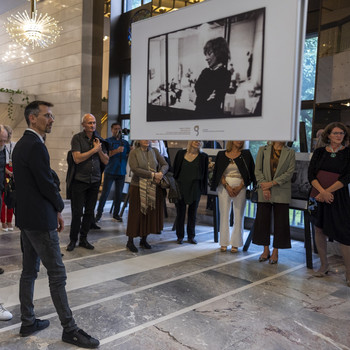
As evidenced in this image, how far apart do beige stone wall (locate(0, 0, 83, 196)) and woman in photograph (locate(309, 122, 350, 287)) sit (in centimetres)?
647

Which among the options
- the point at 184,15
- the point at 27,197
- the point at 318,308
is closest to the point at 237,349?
the point at 318,308

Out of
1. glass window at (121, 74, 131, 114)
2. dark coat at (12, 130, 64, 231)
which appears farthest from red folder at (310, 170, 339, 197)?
glass window at (121, 74, 131, 114)

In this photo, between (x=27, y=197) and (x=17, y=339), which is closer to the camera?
(x=27, y=197)

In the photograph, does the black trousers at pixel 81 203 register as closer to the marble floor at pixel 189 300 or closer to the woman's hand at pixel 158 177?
the marble floor at pixel 189 300

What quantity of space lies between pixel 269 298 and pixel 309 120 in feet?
10.6

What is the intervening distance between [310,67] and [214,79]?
15.1 feet

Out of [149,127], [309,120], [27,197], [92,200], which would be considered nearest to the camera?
[149,127]

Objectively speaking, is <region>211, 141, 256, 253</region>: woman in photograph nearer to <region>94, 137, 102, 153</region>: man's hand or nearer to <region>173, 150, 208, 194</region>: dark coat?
<region>173, 150, 208, 194</region>: dark coat

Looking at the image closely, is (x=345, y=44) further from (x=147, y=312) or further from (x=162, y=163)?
(x=147, y=312)

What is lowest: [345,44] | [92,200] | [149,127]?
[92,200]

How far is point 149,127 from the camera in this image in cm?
216

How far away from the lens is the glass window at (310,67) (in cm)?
586

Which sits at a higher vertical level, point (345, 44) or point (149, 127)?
point (345, 44)

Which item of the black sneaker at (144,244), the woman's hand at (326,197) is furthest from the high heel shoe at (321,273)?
the black sneaker at (144,244)
